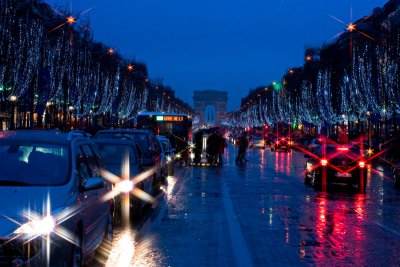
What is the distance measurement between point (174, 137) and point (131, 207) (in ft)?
109

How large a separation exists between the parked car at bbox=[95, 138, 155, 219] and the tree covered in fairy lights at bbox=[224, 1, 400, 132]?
27.8 meters

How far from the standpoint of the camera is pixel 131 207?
53.4 ft

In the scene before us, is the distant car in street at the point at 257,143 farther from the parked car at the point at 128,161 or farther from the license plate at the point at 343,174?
the parked car at the point at 128,161

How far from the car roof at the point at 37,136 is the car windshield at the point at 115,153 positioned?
23.6ft

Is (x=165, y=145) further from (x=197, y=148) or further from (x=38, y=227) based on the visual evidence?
(x=38, y=227)

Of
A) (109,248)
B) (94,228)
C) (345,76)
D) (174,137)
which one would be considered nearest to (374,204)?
(109,248)

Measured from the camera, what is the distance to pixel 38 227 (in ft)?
24.0

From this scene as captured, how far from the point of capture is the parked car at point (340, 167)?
82.9ft

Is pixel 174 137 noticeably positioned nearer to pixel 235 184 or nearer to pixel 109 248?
pixel 235 184

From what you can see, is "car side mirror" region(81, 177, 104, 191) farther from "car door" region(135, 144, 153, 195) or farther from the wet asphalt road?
"car door" region(135, 144, 153, 195)

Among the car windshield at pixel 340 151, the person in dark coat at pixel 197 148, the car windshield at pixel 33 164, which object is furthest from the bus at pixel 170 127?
the car windshield at pixel 33 164

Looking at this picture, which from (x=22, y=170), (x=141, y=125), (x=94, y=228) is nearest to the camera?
(x=22, y=170)

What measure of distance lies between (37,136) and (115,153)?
26.1 ft

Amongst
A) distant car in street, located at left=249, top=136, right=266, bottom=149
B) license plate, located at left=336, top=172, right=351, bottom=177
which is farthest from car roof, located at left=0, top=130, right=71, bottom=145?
distant car in street, located at left=249, top=136, right=266, bottom=149
